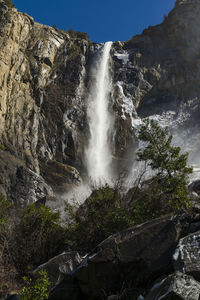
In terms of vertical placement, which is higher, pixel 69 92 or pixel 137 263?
pixel 69 92

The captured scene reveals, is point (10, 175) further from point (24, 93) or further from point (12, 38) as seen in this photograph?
point (12, 38)

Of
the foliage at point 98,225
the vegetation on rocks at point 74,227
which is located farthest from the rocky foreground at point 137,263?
the foliage at point 98,225

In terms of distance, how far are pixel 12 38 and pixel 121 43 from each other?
68.8ft

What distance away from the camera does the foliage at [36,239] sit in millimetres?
7809

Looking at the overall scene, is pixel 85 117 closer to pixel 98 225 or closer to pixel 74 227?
pixel 74 227

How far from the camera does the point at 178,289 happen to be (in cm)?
364

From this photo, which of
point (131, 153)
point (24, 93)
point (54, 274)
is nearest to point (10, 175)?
point (24, 93)

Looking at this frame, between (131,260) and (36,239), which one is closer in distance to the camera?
(131,260)

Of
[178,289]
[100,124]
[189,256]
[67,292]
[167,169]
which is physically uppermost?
[100,124]

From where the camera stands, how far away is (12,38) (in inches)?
1431

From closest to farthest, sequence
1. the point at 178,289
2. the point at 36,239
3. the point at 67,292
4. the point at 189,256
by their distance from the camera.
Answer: the point at 178,289 < the point at 189,256 < the point at 67,292 < the point at 36,239

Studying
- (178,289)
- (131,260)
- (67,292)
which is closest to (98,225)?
(67,292)

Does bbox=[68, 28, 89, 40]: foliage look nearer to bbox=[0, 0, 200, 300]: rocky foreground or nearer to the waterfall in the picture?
bbox=[0, 0, 200, 300]: rocky foreground

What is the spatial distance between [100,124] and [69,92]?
6881mm
